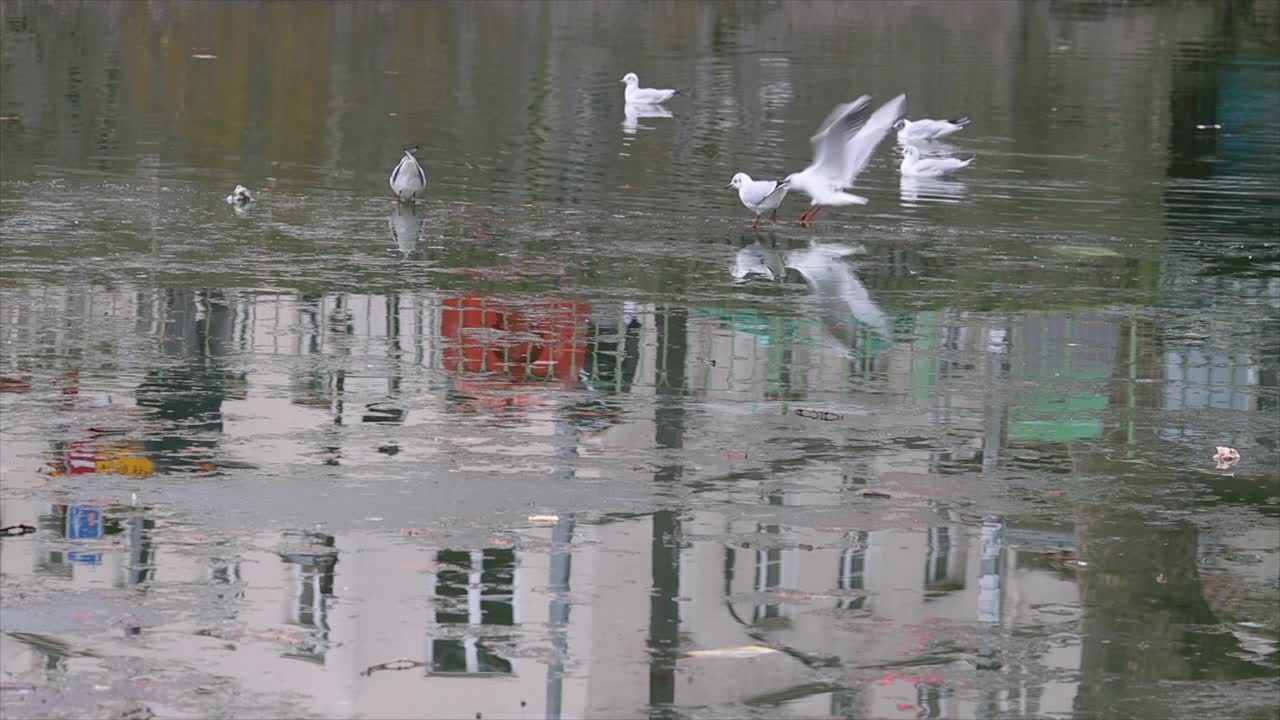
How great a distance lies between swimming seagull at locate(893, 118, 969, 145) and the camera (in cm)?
2456

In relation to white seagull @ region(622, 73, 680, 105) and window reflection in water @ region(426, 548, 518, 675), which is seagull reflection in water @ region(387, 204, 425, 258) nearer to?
window reflection in water @ region(426, 548, 518, 675)

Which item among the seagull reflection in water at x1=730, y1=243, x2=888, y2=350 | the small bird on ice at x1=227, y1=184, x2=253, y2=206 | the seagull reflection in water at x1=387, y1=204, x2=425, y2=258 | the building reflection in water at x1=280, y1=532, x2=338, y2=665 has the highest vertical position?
the small bird on ice at x1=227, y1=184, x2=253, y2=206

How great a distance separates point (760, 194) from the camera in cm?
1648

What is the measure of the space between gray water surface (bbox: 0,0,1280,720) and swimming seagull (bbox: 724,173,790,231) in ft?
0.83

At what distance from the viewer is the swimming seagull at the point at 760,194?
1647 centimetres

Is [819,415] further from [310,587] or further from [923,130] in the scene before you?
[923,130]

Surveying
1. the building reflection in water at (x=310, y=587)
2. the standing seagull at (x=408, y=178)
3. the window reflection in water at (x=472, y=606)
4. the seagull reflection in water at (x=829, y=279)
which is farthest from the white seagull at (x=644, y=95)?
the window reflection in water at (x=472, y=606)

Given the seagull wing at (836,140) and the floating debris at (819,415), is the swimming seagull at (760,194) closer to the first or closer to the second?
the seagull wing at (836,140)

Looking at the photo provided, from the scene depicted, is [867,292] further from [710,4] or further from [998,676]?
[710,4]

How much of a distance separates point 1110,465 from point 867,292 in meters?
4.59

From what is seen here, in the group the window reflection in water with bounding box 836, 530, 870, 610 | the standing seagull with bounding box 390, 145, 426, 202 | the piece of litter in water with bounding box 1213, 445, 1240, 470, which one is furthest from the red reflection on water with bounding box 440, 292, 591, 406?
the standing seagull with bounding box 390, 145, 426, 202

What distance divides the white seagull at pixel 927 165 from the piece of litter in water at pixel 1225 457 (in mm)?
11545

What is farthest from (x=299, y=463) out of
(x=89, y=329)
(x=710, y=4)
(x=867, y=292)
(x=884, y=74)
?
(x=710, y=4)

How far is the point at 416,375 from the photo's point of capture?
10641 mm
